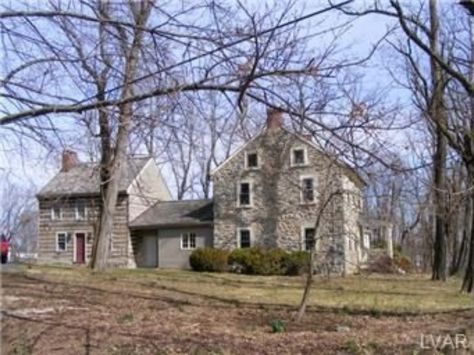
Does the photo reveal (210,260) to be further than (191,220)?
No

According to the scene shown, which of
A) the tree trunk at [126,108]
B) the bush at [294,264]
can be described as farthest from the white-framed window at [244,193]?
the tree trunk at [126,108]

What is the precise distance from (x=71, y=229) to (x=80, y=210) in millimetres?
1337

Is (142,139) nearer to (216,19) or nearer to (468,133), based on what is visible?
(216,19)

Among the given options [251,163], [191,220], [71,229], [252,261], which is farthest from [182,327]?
[71,229]

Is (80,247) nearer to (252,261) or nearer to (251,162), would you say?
(251,162)

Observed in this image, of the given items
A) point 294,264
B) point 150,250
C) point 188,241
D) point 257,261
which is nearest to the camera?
point 294,264

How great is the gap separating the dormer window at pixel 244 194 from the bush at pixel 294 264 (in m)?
4.84

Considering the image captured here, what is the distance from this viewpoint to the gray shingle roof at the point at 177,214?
118 ft

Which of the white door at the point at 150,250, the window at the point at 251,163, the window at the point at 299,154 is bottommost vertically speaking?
the white door at the point at 150,250

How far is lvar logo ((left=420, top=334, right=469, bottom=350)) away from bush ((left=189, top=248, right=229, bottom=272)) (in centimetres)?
2342

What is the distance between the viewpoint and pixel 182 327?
904 cm

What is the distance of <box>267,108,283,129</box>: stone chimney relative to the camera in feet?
19.7

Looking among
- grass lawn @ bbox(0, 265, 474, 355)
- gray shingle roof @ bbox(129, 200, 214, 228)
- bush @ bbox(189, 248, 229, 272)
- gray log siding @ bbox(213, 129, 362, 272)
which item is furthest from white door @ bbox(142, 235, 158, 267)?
grass lawn @ bbox(0, 265, 474, 355)

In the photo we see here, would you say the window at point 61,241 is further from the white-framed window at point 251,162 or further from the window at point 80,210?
the white-framed window at point 251,162
